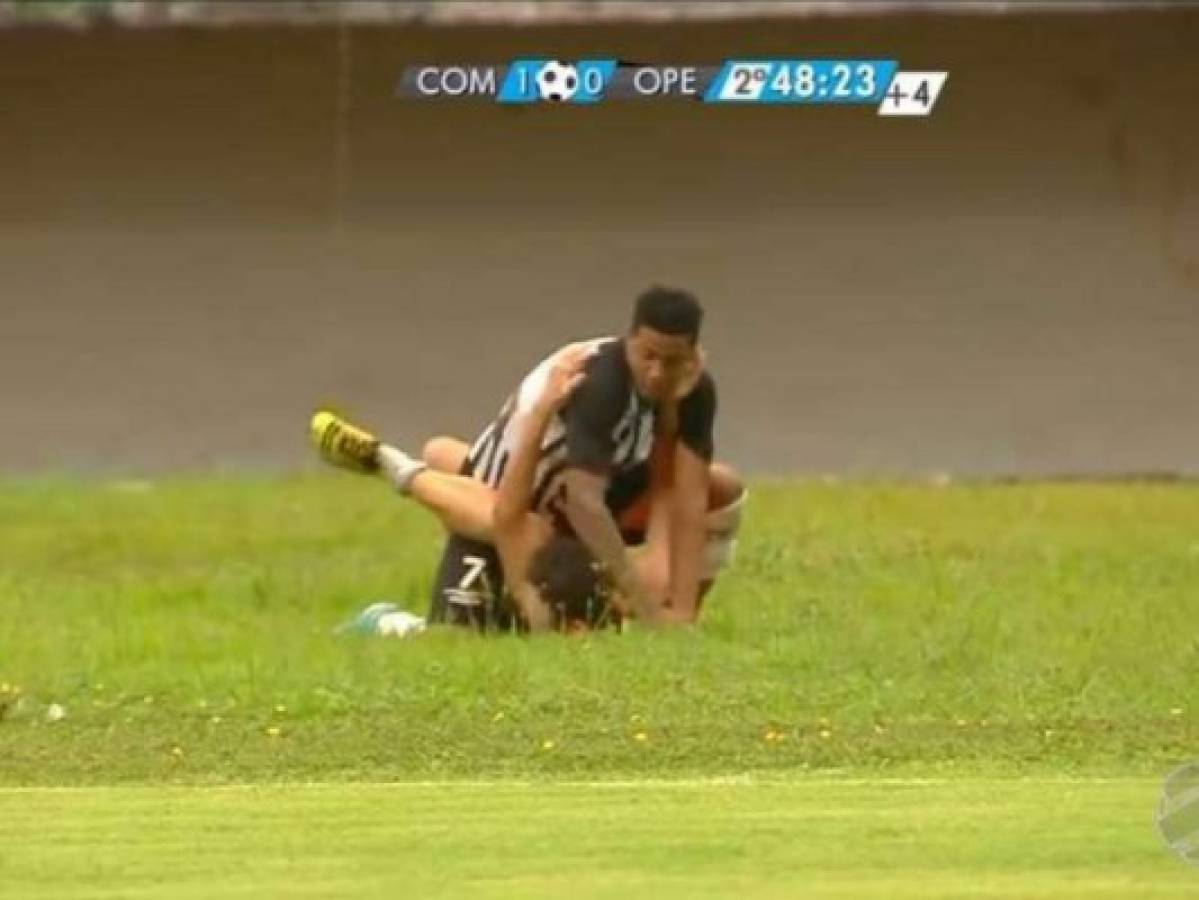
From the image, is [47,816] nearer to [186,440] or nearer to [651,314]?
[651,314]

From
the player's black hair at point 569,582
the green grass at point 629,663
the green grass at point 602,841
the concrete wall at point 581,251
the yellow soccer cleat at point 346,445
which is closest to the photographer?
the green grass at point 602,841

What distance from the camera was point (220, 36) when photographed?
18.9 metres

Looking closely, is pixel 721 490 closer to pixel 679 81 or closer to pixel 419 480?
pixel 419 480

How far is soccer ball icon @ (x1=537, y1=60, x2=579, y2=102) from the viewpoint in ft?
58.3

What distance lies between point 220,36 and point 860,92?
132 inches

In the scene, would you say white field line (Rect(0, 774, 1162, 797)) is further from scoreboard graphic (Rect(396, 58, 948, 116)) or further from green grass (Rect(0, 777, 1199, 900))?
scoreboard graphic (Rect(396, 58, 948, 116))

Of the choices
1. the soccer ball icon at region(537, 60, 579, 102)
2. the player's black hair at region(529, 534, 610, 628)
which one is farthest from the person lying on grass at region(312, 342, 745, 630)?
the soccer ball icon at region(537, 60, 579, 102)

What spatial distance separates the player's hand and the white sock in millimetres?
768

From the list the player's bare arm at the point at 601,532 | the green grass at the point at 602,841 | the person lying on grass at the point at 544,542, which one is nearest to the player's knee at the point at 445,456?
the person lying on grass at the point at 544,542

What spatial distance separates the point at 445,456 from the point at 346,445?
0.41 meters

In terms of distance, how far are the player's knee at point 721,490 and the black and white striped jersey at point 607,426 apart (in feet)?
0.62

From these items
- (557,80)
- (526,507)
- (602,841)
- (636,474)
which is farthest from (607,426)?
(557,80)

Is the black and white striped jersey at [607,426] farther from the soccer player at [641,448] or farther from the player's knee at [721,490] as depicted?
the player's knee at [721,490]

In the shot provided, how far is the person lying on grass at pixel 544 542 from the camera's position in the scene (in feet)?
41.6
